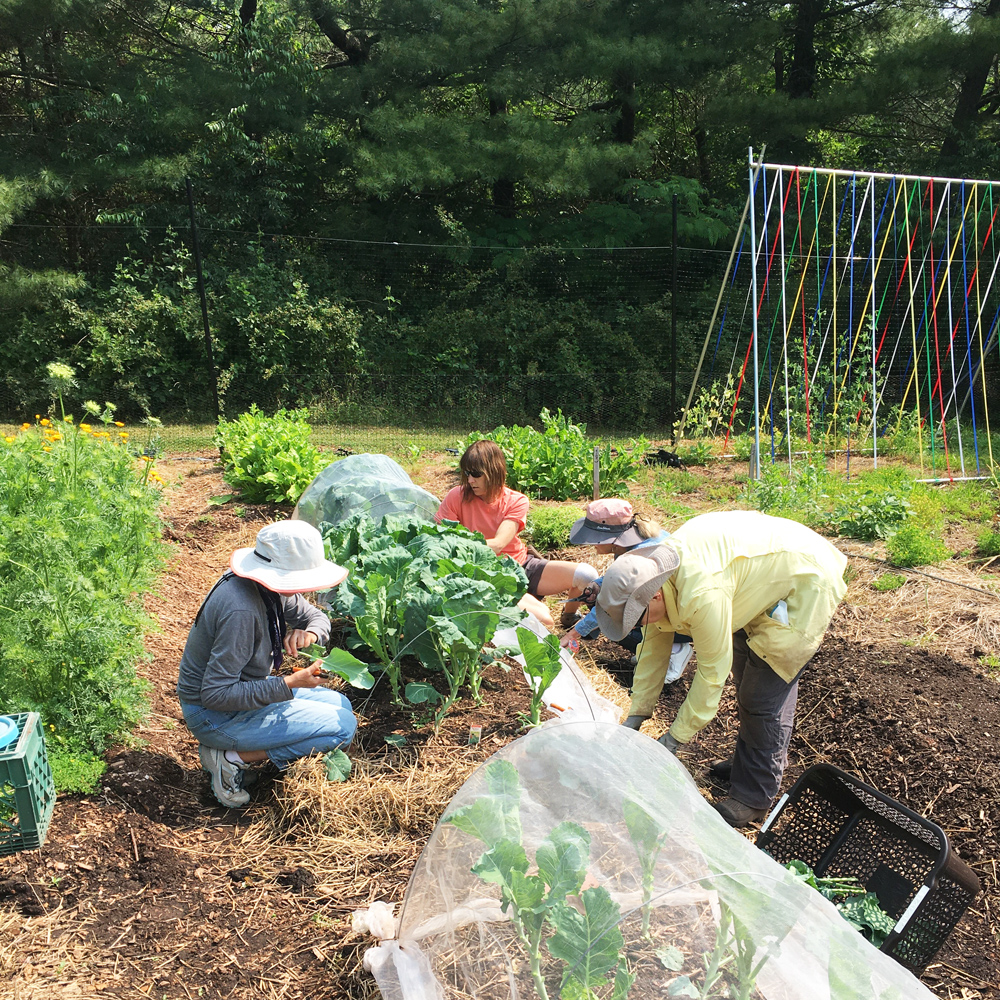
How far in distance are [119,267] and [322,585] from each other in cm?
1055

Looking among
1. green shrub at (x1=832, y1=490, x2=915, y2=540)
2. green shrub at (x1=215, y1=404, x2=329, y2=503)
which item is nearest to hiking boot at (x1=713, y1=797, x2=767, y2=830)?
green shrub at (x1=832, y1=490, x2=915, y2=540)

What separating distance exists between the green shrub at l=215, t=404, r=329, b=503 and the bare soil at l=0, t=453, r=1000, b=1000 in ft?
6.17

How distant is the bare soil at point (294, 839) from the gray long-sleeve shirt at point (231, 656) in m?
0.39

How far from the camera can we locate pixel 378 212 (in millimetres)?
13938

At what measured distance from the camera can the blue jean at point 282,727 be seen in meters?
2.97

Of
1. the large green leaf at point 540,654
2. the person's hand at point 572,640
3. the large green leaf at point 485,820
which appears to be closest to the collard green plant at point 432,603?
the large green leaf at point 540,654

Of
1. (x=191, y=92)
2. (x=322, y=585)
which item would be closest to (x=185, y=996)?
(x=322, y=585)

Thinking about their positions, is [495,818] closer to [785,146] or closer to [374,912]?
[374,912]

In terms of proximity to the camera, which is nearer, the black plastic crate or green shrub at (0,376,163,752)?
the black plastic crate

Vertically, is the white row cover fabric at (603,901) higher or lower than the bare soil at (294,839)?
higher

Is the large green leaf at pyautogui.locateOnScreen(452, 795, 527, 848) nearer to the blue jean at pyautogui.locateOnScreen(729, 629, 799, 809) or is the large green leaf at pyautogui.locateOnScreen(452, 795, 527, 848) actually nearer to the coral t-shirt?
the blue jean at pyautogui.locateOnScreen(729, 629, 799, 809)

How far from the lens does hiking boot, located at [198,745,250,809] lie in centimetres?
302

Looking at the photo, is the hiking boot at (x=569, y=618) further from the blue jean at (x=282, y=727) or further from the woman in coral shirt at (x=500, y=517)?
the blue jean at (x=282, y=727)

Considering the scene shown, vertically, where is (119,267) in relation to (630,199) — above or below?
below
